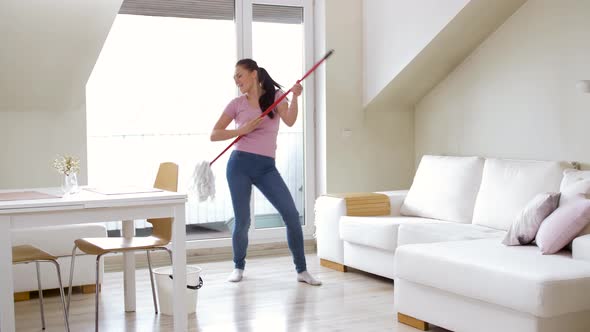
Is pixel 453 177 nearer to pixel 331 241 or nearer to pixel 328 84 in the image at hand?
pixel 331 241

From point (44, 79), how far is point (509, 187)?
10.2ft

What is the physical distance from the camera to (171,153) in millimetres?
5844

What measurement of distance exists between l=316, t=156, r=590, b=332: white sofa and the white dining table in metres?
1.14

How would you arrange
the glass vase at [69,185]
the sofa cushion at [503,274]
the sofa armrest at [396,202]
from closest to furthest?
the sofa cushion at [503,274]
the glass vase at [69,185]
the sofa armrest at [396,202]

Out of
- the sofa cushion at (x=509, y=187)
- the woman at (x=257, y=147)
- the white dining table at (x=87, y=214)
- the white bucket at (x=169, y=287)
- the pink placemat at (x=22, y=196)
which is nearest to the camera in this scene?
the white dining table at (x=87, y=214)

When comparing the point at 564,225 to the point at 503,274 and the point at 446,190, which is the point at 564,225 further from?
the point at 446,190

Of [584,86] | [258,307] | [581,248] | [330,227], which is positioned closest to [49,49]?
[258,307]

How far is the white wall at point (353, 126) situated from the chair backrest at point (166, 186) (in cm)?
225

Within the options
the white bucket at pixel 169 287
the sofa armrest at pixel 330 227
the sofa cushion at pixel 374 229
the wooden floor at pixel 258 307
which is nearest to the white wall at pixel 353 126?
the sofa armrest at pixel 330 227

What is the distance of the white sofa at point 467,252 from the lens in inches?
122

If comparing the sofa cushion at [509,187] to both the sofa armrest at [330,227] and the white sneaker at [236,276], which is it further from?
the white sneaker at [236,276]

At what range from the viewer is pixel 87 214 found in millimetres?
3295

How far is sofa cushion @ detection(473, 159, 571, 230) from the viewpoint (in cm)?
435

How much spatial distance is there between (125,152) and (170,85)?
625mm
